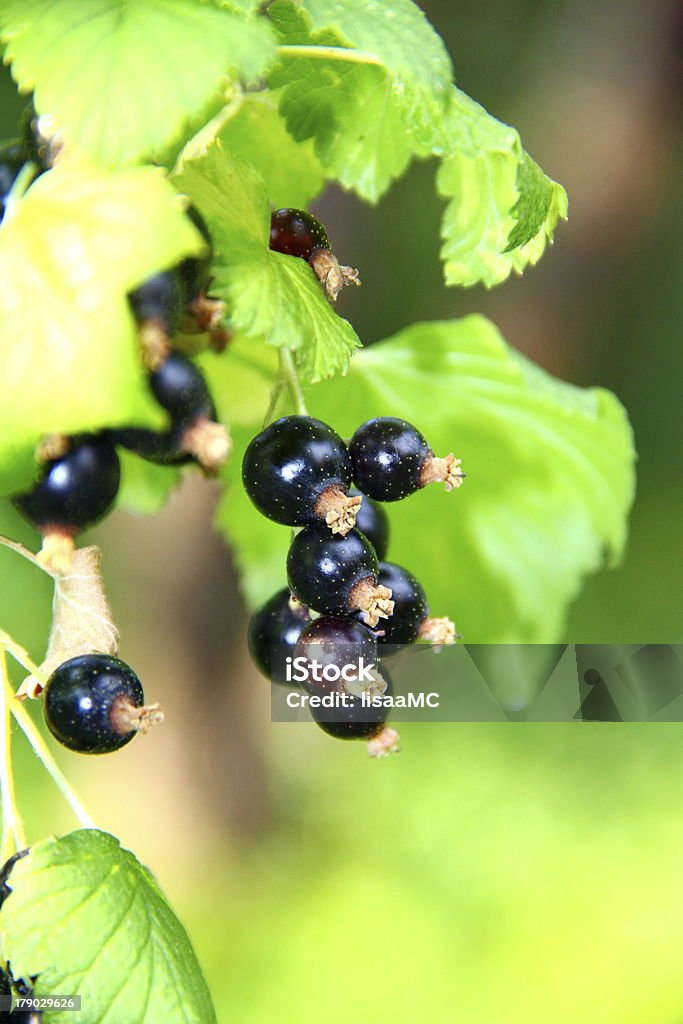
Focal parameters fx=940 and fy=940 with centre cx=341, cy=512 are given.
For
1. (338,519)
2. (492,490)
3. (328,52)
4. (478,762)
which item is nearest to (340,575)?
(338,519)

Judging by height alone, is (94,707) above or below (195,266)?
below

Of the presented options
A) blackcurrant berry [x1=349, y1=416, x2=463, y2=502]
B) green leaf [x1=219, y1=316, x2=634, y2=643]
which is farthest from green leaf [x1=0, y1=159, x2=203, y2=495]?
green leaf [x1=219, y1=316, x2=634, y2=643]

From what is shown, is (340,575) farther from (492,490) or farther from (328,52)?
(492,490)

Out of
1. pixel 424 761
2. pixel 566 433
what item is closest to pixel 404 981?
pixel 424 761

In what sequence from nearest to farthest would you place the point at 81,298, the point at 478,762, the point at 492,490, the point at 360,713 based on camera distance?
1. the point at 81,298
2. the point at 360,713
3. the point at 492,490
4. the point at 478,762

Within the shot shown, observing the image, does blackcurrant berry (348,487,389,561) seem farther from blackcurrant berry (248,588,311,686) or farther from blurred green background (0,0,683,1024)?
blurred green background (0,0,683,1024)
